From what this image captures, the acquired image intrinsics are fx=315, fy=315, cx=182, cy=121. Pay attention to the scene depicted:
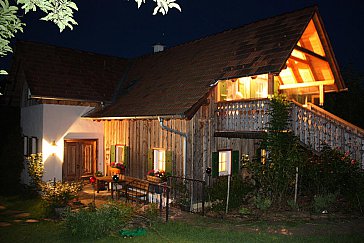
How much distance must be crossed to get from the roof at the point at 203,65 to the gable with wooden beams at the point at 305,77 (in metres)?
0.47

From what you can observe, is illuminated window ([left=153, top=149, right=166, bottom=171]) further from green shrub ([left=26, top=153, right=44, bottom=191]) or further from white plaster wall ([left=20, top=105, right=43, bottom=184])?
white plaster wall ([left=20, top=105, right=43, bottom=184])

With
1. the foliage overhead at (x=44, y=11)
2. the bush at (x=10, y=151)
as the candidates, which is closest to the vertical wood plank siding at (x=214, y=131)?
the bush at (x=10, y=151)

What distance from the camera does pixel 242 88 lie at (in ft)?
47.6

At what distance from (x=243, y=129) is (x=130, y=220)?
519cm

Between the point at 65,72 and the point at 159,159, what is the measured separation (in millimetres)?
7769

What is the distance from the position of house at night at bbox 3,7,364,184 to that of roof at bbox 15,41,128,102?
6 centimetres

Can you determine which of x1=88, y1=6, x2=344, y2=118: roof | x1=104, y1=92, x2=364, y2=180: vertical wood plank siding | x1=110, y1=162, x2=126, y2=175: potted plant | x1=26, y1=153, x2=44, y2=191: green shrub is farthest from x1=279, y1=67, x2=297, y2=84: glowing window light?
x1=26, y1=153, x2=44, y2=191: green shrub

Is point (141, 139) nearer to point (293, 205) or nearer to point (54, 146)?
point (54, 146)

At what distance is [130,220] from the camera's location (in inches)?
385

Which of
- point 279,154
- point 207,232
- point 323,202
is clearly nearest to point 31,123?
point 207,232

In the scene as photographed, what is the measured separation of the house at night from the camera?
11578 mm

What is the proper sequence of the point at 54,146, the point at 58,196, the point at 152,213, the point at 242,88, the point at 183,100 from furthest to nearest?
1. the point at 54,146
2. the point at 242,88
3. the point at 183,100
4. the point at 58,196
5. the point at 152,213

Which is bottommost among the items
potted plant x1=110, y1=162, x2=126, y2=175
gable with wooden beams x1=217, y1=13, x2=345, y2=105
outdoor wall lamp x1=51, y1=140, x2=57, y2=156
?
potted plant x1=110, y1=162, x2=126, y2=175

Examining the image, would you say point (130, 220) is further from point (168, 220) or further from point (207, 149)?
point (207, 149)
